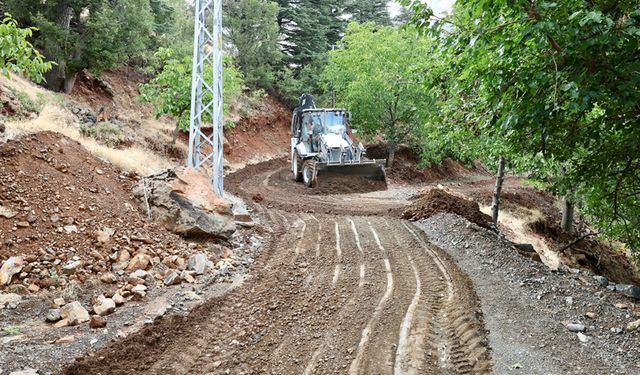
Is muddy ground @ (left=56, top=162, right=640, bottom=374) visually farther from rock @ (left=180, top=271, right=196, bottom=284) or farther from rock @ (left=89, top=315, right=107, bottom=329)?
rock @ (left=180, top=271, right=196, bottom=284)

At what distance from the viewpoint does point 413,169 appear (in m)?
26.3

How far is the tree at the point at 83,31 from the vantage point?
1609 cm

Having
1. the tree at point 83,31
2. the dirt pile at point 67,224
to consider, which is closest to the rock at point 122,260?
the dirt pile at point 67,224

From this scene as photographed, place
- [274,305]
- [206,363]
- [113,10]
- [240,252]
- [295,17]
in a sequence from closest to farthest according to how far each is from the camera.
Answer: [206,363] → [274,305] → [240,252] → [113,10] → [295,17]

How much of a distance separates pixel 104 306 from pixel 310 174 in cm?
1145

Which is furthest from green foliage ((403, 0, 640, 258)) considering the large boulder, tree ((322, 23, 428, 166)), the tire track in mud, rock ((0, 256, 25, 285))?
tree ((322, 23, 428, 166))

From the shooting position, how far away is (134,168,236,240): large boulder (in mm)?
8289

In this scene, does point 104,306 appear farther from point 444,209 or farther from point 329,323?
point 444,209

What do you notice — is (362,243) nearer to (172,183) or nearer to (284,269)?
(284,269)

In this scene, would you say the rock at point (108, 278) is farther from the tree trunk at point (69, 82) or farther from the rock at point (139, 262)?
the tree trunk at point (69, 82)

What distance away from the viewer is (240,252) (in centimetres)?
844

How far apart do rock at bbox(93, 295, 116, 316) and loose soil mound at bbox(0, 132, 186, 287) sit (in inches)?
26.0

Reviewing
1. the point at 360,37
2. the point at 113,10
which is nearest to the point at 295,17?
the point at 360,37

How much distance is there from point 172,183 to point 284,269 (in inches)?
116
